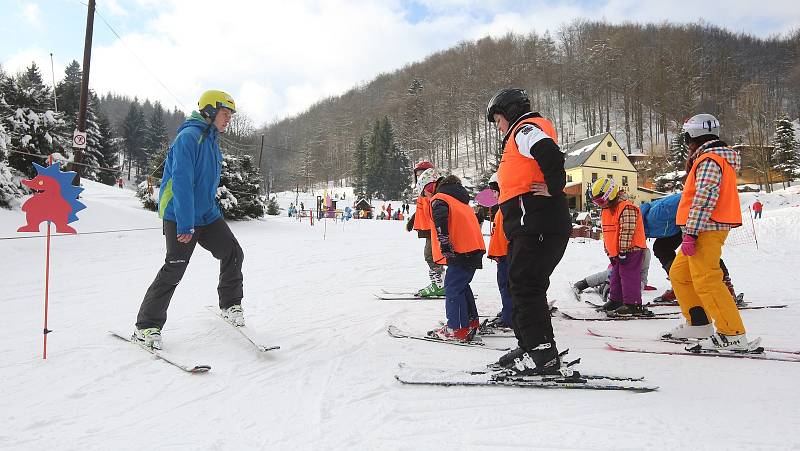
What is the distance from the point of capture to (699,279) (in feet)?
11.2

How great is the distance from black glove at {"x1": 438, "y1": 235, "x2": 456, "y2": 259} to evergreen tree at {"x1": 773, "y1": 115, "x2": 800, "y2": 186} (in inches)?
1948

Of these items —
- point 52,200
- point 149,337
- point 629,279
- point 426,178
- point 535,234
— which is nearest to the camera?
point 535,234

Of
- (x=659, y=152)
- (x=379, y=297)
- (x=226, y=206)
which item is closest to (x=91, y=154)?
(x=226, y=206)

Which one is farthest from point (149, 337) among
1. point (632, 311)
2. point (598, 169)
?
point (598, 169)

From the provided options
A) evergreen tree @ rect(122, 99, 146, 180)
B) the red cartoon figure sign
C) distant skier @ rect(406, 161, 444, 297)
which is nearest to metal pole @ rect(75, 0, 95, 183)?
the red cartoon figure sign

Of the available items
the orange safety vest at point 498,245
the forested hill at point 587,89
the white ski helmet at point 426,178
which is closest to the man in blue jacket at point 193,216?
the white ski helmet at point 426,178

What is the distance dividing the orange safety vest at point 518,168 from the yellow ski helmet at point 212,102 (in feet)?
8.07

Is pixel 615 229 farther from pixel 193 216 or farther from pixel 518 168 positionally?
pixel 193 216

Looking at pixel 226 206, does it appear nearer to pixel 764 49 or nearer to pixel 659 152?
pixel 659 152

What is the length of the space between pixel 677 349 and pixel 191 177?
418 cm

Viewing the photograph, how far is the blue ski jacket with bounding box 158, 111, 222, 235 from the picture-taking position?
345cm

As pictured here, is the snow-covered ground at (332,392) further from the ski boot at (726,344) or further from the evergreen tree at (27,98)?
the evergreen tree at (27,98)

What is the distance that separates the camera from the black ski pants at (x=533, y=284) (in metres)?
2.79

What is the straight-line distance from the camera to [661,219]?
5.24m
